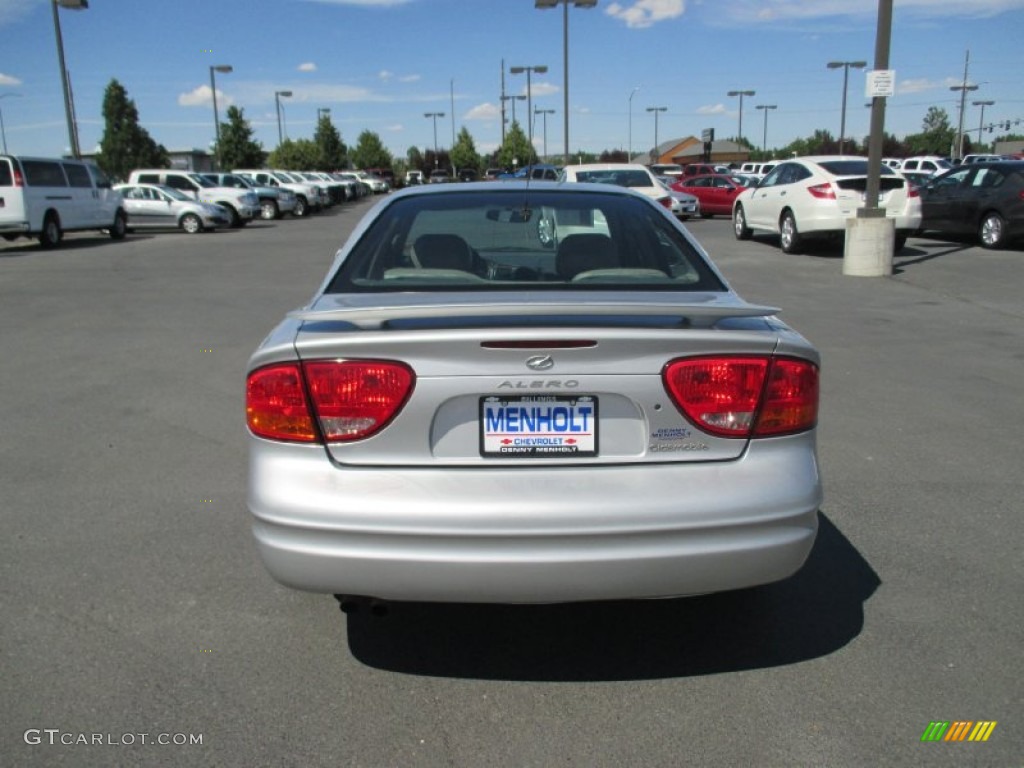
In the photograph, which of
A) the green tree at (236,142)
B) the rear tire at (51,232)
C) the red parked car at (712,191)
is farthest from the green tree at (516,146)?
the rear tire at (51,232)

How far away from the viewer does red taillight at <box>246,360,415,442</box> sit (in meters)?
2.65

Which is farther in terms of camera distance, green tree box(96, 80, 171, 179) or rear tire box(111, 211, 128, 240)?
green tree box(96, 80, 171, 179)

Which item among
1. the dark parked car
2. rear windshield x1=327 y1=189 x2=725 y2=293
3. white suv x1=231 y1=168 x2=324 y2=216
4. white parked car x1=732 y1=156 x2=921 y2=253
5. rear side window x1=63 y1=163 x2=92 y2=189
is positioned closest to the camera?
rear windshield x1=327 y1=189 x2=725 y2=293

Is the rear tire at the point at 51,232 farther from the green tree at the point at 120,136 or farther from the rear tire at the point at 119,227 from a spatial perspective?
the green tree at the point at 120,136

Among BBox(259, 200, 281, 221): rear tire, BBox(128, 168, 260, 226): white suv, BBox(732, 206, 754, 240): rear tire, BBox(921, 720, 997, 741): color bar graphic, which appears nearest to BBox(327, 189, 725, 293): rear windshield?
BBox(921, 720, 997, 741): color bar graphic

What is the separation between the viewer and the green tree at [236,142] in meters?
58.5

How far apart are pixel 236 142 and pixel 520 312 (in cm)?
6111

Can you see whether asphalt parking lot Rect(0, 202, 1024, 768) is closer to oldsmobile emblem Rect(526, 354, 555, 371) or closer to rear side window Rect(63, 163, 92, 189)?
oldsmobile emblem Rect(526, 354, 555, 371)

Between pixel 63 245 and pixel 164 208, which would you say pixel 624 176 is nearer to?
pixel 63 245

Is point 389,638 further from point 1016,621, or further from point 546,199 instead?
point 1016,621

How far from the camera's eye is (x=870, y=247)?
44.9 ft

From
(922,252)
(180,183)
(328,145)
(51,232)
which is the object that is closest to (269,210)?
(180,183)

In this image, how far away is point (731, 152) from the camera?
124m

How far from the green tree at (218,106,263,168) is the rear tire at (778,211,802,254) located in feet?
158
